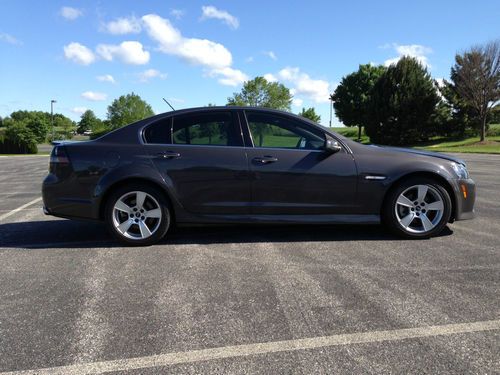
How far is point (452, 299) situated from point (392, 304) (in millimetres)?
487

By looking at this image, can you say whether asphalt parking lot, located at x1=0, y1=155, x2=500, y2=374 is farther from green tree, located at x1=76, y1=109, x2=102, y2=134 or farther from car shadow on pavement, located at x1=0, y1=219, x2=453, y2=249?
green tree, located at x1=76, y1=109, x2=102, y2=134

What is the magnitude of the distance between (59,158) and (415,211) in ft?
13.4

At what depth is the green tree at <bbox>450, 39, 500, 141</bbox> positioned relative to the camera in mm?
39938

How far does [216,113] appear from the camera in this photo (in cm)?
510

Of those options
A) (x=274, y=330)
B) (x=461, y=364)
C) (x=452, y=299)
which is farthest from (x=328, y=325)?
(x=452, y=299)

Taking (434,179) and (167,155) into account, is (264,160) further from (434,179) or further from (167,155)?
(434,179)

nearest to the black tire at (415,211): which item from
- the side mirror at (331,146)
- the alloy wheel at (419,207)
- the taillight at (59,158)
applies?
the alloy wheel at (419,207)

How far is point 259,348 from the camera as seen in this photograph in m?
2.65

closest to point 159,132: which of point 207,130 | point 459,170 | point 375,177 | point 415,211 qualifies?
point 207,130

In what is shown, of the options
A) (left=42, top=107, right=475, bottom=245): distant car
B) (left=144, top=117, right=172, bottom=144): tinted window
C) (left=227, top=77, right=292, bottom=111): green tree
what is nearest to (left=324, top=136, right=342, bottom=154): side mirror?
(left=42, top=107, right=475, bottom=245): distant car

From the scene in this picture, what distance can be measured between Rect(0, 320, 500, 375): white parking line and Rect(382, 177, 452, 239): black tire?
2.16m

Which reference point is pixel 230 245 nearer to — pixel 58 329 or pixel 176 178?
pixel 176 178

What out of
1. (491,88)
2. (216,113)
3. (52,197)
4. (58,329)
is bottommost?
(58,329)

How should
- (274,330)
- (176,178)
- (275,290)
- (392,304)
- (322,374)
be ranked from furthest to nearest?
(176,178)
(275,290)
(392,304)
(274,330)
(322,374)
